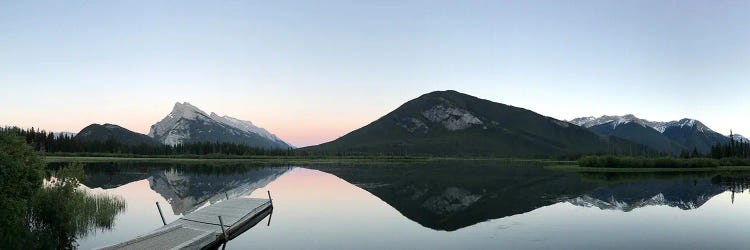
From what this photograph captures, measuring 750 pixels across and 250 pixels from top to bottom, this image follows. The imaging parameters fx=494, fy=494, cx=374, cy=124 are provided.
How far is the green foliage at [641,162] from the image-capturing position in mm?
157375

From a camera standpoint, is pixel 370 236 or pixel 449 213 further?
pixel 449 213

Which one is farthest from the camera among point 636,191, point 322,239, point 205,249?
point 636,191

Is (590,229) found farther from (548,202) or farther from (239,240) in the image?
(239,240)

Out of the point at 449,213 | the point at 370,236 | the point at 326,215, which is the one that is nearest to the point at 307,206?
the point at 326,215

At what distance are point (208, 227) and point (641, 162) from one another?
506 feet

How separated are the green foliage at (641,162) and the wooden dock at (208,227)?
137190 mm

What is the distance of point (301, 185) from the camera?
8706cm

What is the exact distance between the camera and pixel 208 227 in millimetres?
37500

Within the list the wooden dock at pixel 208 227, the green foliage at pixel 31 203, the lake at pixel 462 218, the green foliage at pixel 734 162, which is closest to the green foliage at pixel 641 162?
the green foliage at pixel 734 162

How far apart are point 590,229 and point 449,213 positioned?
585 inches

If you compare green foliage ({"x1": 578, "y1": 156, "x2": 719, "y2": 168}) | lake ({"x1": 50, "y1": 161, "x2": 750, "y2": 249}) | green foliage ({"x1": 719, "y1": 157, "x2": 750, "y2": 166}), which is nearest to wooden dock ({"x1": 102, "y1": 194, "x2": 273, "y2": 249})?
lake ({"x1": 50, "y1": 161, "x2": 750, "y2": 249})

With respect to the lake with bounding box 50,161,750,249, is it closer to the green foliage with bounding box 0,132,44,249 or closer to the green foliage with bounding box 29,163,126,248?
the green foliage with bounding box 29,163,126,248

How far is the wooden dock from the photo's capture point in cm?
2883

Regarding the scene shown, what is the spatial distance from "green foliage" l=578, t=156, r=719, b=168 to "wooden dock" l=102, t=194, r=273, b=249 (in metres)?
137
